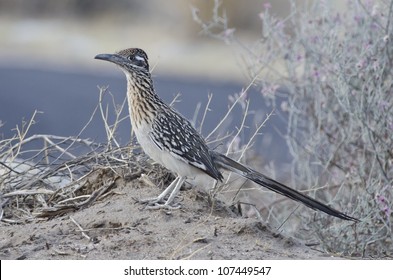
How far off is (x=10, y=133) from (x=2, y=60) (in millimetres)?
9332

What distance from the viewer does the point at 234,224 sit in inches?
285

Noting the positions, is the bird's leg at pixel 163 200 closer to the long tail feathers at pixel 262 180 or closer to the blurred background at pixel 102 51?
the long tail feathers at pixel 262 180

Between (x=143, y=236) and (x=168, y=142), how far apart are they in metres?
Result: 0.82

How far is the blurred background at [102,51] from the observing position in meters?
19.2

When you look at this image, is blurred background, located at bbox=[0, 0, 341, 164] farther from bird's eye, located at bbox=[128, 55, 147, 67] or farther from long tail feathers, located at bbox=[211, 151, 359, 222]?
long tail feathers, located at bbox=[211, 151, 359, 222]

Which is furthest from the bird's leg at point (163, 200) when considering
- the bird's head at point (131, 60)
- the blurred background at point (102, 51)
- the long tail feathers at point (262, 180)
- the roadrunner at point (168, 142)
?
the blurred background at point (102, 51)

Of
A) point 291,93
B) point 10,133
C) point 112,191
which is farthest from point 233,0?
point 112,191

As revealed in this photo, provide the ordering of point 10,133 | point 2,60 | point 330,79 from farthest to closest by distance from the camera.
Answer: point 2,60 → point 10,133 → point 330,79

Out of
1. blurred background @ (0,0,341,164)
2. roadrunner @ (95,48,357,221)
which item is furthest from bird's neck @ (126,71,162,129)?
blurred background @ (0,0,341,164)

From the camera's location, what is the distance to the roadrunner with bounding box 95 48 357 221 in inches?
301

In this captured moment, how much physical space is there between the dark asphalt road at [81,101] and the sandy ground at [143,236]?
598cm

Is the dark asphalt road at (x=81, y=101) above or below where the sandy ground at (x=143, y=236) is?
below
